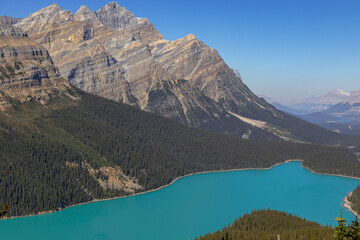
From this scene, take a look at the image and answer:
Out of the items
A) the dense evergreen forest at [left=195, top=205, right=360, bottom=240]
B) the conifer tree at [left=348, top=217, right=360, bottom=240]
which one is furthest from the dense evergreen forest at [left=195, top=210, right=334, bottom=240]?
the conifer tree at [left=348, top=217, right=360, bottom=240]

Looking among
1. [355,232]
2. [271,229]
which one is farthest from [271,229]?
[355,232]

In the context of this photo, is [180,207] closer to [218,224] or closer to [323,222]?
[218,224]

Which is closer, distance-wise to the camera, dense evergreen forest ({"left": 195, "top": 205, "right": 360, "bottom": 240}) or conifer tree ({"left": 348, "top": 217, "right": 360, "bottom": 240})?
conifer tree ({"left": 348, "top": 217, "right": 360, "bottom": 240})

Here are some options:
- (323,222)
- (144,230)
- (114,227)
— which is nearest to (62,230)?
(114,227)

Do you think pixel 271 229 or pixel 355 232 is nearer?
pixel 355 232

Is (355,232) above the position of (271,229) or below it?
above

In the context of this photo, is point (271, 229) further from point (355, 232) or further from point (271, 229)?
point (355, 232)

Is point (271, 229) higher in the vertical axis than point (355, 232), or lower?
lower

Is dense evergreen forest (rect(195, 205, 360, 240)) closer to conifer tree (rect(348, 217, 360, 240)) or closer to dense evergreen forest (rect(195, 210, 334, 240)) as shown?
dense evergreen forest (rect(195, 210, 334, 240))
